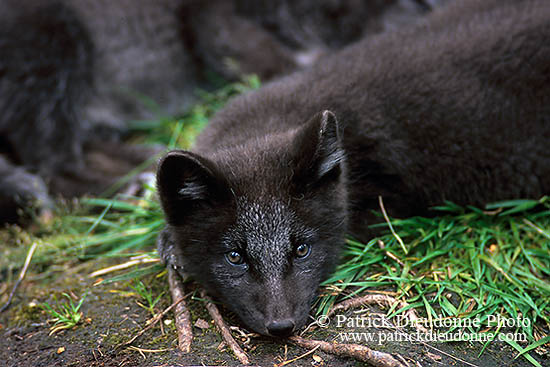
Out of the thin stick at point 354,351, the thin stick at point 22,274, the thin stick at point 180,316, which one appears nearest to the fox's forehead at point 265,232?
the thin stick at point 354,351

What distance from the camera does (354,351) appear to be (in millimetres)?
2807

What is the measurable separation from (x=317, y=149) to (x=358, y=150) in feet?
3.04

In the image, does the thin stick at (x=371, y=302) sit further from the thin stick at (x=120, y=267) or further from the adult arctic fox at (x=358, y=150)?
the thin stick at (x=120, y=267)

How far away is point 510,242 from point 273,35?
3948 mm

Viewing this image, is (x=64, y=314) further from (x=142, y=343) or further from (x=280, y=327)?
(x=280, y=327)

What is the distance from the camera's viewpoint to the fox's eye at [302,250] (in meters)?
3.12

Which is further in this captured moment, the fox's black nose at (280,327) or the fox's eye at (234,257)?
the fox's eye at (234,257)

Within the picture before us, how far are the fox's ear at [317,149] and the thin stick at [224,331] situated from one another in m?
0.89

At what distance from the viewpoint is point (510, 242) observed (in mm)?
3725

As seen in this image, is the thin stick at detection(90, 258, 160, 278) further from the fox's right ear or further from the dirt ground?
the fox's right ear

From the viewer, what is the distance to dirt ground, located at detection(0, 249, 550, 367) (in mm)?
2850

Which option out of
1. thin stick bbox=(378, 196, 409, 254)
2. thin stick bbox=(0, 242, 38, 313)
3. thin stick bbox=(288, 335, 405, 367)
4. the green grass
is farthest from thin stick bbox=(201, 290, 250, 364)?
thin stick bbox=(0, 242, 38, 313)

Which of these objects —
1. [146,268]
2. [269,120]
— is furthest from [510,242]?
[146,268]

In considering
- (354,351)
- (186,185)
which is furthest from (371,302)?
(186,185)
